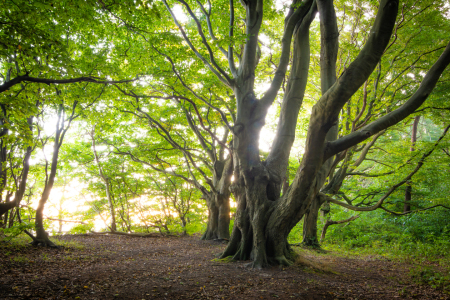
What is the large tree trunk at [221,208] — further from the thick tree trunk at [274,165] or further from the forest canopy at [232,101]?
the thick tree trunk at [274,165]

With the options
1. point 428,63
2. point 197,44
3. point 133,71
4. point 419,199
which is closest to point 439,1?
point 428,63

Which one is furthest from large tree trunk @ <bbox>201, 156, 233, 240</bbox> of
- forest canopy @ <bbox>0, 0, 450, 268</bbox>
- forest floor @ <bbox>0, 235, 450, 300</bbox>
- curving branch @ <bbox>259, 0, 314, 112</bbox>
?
forest floor @ <bbox>0, 235, 450, 300</bbox>

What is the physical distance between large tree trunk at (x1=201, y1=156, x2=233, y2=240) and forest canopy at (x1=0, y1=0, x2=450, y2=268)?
0.19ft

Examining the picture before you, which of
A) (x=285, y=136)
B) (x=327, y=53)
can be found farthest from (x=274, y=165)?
(x=327, y=53)

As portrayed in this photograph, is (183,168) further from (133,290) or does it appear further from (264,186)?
(133,290)

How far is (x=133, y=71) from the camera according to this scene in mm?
7539

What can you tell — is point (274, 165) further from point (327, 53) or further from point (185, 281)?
point (185, 281)

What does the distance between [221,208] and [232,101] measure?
4.37 metres

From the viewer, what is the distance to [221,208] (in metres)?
9.95

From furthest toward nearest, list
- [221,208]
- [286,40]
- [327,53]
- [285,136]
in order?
[221,208] < [286,40] < [285,136] < [327,53]

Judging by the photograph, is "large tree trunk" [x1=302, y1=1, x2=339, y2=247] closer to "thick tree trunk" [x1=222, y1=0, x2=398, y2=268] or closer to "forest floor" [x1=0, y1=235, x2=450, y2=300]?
"thick tree trunk" [x1=222, y1=0, x2=398, y2=268]

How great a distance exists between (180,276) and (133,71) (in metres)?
6.15

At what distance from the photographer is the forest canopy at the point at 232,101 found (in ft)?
12.2

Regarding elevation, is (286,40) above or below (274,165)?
above
